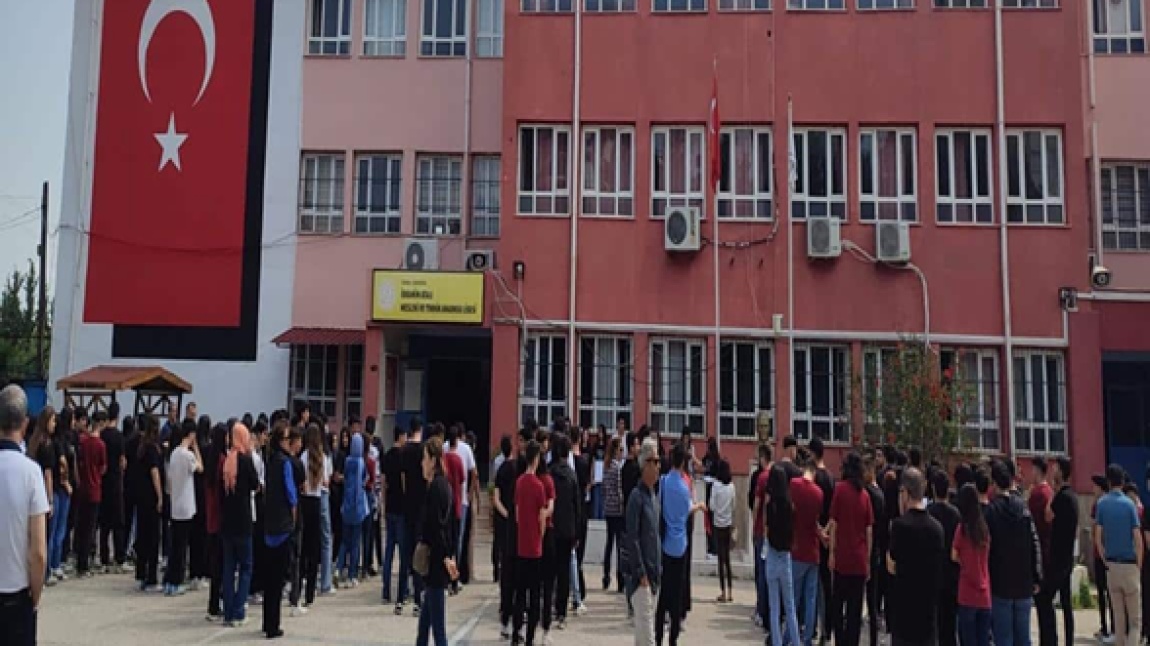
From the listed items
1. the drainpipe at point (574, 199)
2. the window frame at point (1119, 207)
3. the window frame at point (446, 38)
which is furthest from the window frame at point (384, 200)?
the window frame at point (1119, 207)

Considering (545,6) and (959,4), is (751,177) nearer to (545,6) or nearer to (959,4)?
(959,4)

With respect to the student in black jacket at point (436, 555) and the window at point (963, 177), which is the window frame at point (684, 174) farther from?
the student in black jacket at point (436, 555)

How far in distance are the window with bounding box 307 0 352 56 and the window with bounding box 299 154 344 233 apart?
2685 mm

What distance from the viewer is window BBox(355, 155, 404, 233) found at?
19.9 m

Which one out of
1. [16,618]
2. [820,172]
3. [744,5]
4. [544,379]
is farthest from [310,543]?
[744,5]

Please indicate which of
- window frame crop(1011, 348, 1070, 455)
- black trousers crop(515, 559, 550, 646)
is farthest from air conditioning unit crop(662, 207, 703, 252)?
black trousers crop(515, 559, 550, 646)

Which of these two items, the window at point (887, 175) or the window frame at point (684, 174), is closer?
the window at point (887, 175)

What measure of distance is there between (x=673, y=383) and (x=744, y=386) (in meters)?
1.46

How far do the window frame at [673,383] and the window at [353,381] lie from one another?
710 centimetres

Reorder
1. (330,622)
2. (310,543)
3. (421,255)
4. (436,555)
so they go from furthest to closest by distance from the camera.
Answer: (421,255), (310,543), (330,622), (436,555)

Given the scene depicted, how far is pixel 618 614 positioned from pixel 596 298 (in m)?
8.80

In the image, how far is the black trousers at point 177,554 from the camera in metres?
9.85

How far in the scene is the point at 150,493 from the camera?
10.4 meters

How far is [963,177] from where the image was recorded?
17.4 meters
